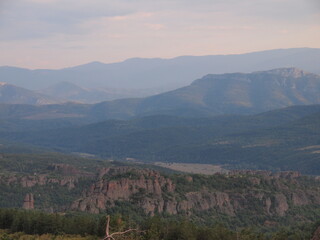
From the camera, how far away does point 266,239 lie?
5531 cm

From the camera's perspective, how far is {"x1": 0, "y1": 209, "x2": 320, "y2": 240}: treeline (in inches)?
2044

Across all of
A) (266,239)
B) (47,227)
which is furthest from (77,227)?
(266,239)

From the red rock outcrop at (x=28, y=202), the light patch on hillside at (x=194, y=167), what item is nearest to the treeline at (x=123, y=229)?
the red rock outcrop at (x=28, y=202)

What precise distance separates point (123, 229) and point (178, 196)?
28636 mm

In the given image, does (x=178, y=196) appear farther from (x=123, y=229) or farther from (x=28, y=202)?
(x=123, y=229)

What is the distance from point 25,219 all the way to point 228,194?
109 feet

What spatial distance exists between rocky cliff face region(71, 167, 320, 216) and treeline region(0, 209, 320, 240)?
14.6m

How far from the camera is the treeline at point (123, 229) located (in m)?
51.9

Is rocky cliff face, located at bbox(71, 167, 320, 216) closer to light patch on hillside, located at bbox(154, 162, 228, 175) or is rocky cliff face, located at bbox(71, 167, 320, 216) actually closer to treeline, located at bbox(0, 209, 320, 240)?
treeline, located at bbox(0, 209, 320, 240)

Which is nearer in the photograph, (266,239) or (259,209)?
(266,239)

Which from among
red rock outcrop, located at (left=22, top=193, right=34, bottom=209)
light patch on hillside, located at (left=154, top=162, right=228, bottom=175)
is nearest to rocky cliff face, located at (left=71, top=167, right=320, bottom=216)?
red rock outcrop, located at (left=22, top=193, right=34, bottom=209)

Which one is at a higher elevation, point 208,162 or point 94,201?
point 94,201

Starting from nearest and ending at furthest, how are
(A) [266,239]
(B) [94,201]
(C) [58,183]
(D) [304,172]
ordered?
(A) [266,239], (B) [94,201], (C) [58,183], (D) [304,172]

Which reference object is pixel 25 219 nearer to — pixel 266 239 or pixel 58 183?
pixel 266 239
